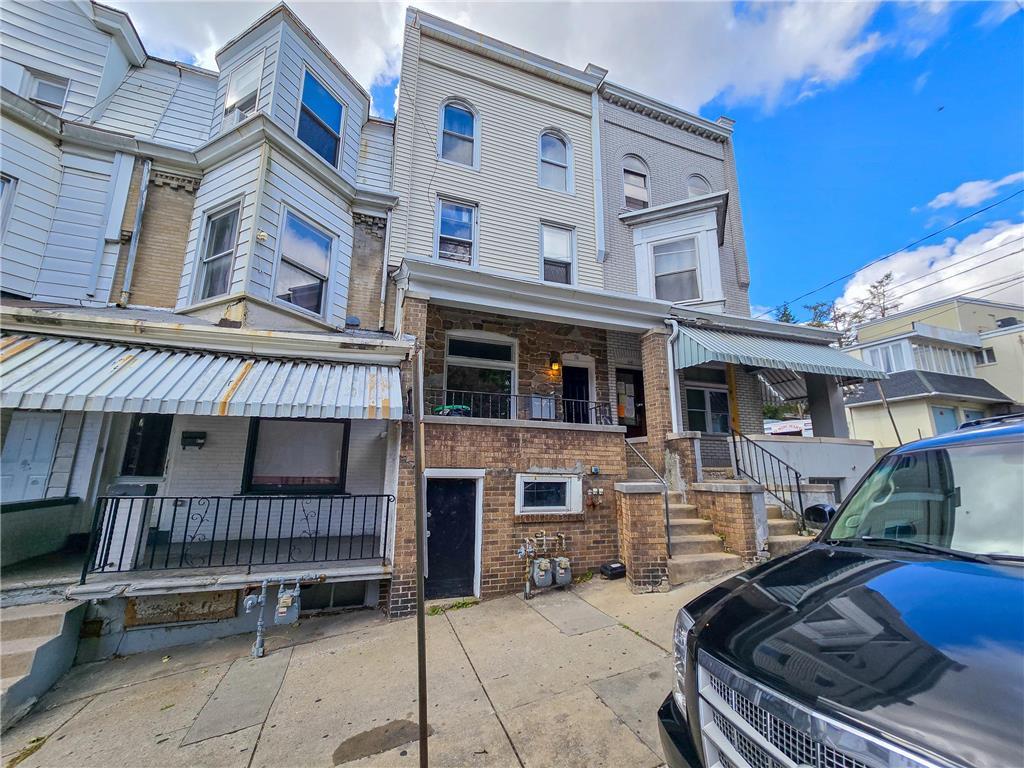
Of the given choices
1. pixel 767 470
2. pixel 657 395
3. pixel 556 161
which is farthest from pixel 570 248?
pixel 767 470

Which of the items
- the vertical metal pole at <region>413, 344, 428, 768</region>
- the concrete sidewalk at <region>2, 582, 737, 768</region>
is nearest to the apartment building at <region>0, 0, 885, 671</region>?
the concrete sidewalk at <region>2, 582, 737, 768</region>

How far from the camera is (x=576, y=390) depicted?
9.16m

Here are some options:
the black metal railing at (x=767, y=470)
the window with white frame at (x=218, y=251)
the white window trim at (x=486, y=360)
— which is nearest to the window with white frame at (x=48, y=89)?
the window with white frame at (x=218, y=251)

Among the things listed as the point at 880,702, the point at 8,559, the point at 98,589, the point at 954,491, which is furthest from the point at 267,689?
the point at 954,491

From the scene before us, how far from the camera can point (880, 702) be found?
1.29m

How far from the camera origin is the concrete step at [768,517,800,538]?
6406 mm

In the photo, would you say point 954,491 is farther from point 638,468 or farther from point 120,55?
point 120,55

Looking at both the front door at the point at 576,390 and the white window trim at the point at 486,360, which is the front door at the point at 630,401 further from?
the white window trim at the point at 486,360

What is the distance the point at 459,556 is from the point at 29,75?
35.2 feet

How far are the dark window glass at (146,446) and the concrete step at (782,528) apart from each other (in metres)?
9.68

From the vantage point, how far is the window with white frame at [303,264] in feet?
22.4

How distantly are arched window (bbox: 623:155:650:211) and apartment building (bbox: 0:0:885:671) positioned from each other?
1064mm

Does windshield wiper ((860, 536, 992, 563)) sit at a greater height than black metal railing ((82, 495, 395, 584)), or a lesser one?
greater

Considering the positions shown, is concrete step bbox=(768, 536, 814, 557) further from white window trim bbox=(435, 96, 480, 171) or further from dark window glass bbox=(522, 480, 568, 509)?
white window trim bbox=(435, 96, 480, 171)
